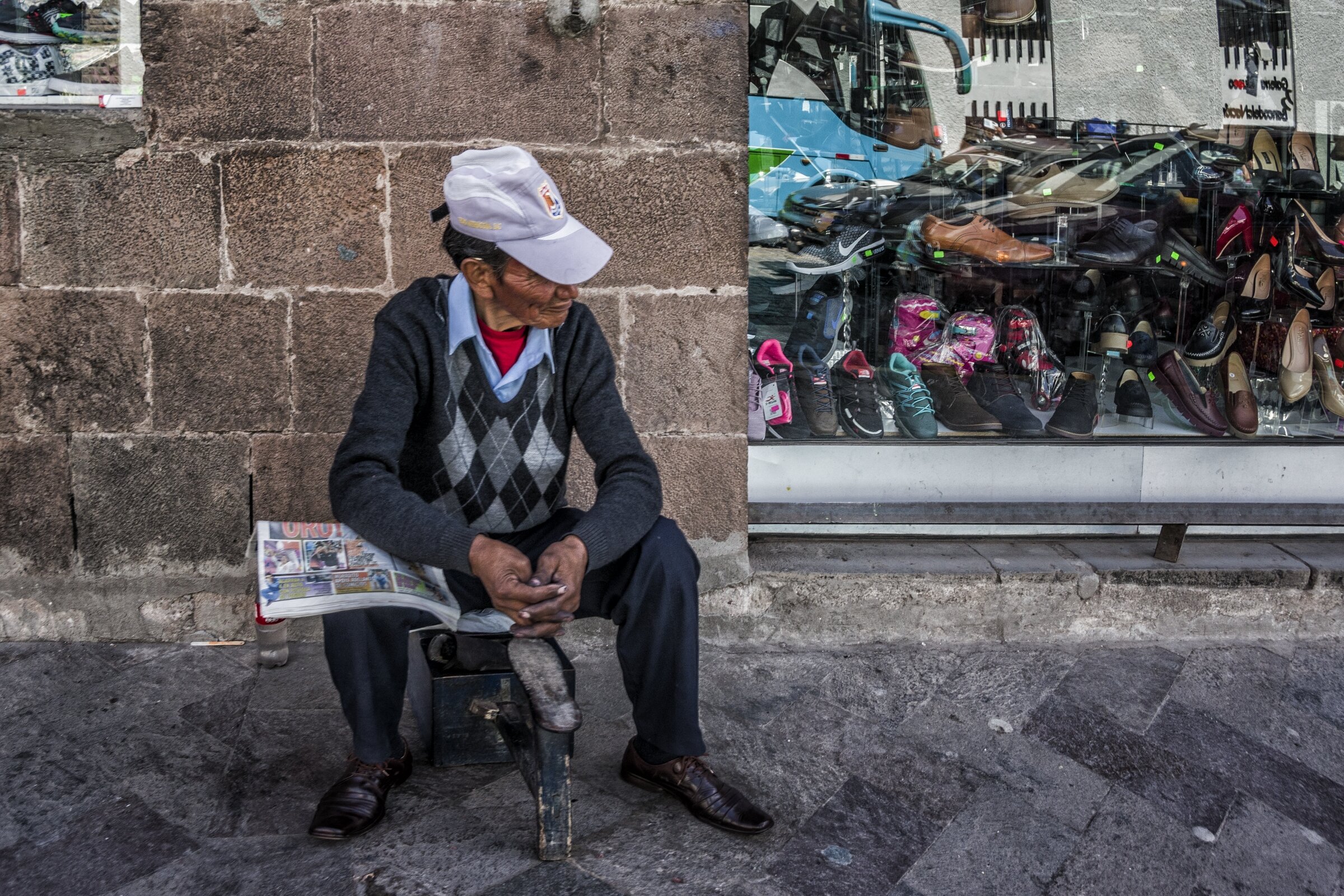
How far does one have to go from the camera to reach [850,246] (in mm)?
3590

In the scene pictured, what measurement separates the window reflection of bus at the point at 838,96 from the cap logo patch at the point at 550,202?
4.56 feet

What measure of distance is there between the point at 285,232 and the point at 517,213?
124cm

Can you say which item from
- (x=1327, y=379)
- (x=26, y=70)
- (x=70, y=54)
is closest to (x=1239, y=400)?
(x=1327, y=379)

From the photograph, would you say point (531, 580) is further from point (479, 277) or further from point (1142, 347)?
point (1142, 347)

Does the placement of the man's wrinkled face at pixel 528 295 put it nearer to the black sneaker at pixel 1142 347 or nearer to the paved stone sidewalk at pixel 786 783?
the paved stone sidewalk at pixel 786 783

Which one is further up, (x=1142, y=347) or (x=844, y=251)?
(x=844, y=251)

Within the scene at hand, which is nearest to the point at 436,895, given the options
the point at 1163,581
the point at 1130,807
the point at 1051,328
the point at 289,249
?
the point at 1130,807

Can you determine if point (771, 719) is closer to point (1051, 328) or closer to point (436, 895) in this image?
point (436, 895)

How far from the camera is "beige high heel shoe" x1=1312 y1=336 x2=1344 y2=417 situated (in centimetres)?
382

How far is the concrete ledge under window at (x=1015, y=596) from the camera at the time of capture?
3322mm

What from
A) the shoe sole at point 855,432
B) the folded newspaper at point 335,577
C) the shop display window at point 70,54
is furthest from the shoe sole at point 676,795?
the shop display window at point 70,54

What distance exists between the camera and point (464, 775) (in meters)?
2.47

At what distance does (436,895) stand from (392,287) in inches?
68.4

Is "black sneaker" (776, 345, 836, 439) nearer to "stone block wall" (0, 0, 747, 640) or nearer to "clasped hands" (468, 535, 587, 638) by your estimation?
"stone block wall" (0, 0, 747, 640)
